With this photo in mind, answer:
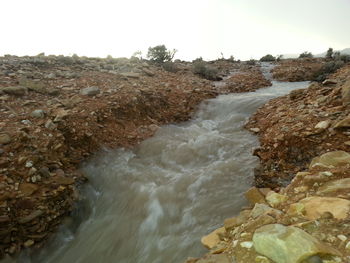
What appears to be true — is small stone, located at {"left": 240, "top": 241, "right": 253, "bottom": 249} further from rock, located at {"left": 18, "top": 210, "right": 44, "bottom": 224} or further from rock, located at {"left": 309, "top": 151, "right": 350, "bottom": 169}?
rock, located at {"left": 18, "top": 210, "right": 44, "bottom": 224}

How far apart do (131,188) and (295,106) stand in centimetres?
355

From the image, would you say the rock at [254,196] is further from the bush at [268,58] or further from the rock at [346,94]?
the bush at [268,58]

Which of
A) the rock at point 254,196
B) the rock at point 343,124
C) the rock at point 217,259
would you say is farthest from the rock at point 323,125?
the rock at point 217,259

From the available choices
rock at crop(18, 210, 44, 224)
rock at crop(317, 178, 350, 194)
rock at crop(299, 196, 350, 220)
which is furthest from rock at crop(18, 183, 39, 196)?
rock at crop(317, 178, 350, 194)

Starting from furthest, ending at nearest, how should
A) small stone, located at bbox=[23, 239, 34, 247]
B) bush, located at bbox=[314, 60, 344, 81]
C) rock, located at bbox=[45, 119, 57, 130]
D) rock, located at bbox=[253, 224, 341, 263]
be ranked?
bush, located at bbox=[314, 60, 344, 81]
rock, located at bbox=[45, 119, 57, 130]
small stone, located at bbox=[23, 239, 34, 247]
rock, located at bbox=[253, 224, 341, 263]

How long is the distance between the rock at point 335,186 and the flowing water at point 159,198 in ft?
3.90

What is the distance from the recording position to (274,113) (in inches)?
215

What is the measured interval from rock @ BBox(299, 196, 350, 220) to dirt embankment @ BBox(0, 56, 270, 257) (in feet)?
10.3

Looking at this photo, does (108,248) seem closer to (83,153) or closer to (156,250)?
(156,250)

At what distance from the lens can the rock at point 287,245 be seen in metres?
1.53

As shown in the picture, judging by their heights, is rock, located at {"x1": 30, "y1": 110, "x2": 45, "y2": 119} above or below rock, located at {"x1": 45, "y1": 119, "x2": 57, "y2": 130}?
above

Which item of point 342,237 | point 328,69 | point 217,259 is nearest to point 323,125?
point 342,237

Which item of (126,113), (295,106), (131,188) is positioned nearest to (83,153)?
(131,188)

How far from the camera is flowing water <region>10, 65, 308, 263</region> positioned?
321 centimetres
